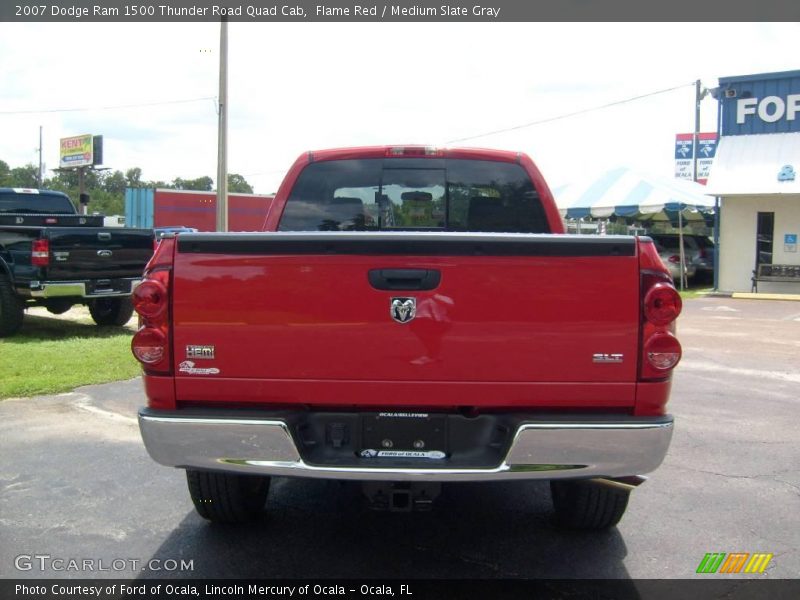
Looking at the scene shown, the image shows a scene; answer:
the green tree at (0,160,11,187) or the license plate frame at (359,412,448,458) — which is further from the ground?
the green tree at (0,160,11,187)

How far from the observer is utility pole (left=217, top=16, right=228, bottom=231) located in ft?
63.9

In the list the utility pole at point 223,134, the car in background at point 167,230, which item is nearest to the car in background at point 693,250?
the utility pole at point 223,134

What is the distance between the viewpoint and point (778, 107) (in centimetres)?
1992

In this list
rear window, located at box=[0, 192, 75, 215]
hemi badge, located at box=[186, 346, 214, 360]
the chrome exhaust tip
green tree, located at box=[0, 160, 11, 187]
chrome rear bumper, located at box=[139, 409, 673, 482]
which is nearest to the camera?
chrome rear bumper, located at box=[139, 409, 673, 482]

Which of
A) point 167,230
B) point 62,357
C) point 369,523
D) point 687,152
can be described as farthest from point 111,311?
point 687,152

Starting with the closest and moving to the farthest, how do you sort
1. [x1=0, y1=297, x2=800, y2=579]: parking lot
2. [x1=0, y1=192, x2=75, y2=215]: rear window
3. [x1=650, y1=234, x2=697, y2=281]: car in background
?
[x1=0, y1=297, x2=800, y2=579]: parking lot, [x1=0, y1=192, x2=75, y2=215]: rear window, [x1=650, y1=234, x2=697, y2=281]: car in background

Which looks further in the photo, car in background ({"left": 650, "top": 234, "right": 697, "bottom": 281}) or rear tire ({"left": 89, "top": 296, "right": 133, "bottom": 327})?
car in background ({"left": 650, "top": 234, "right": 697, "bottom": 281})

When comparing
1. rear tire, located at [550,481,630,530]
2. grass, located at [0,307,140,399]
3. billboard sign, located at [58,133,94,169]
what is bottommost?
grass, located at [0,307,140,399]

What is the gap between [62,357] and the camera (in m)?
9.14

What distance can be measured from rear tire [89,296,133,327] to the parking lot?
5974 millimetres

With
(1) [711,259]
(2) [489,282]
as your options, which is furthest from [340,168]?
(1) [711,259]

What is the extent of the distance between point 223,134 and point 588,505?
18.4 metres

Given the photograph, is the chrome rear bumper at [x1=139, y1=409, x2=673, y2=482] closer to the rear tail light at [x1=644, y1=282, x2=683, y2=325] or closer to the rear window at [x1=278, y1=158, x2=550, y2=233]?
the rear tail light at [x1=644, y1=282, x2=683, y2=325]

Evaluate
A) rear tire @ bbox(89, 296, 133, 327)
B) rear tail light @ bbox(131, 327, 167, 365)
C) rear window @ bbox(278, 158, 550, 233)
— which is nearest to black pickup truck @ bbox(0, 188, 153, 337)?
rear tire @ bbox(89, 296, 133, 327)
